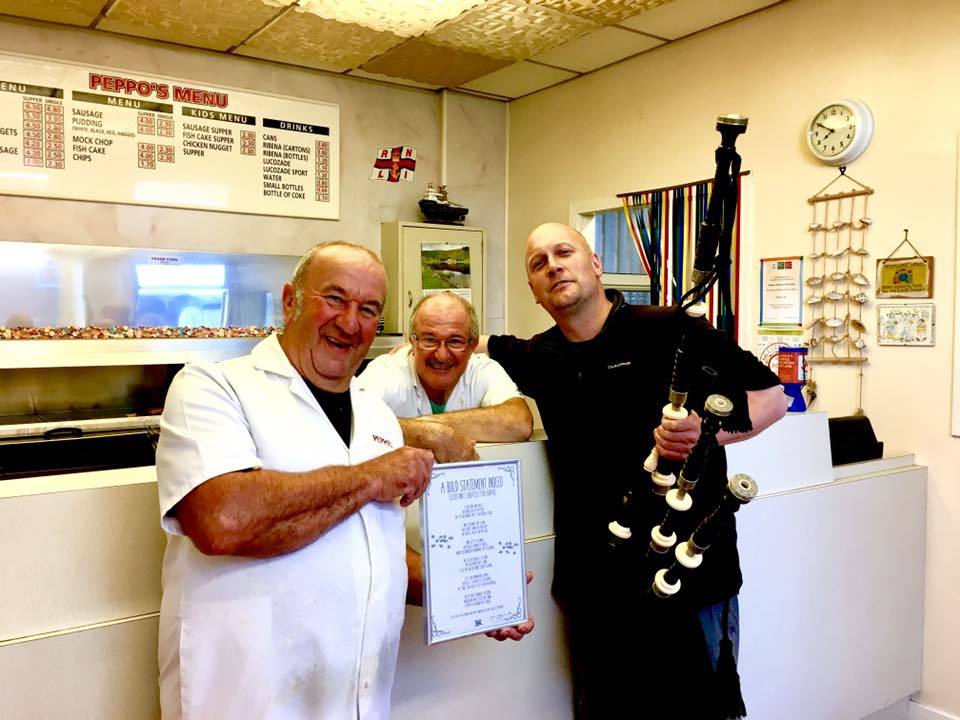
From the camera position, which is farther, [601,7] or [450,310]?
[601,7]

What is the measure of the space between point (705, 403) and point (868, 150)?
244cm

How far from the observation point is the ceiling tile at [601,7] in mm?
3521

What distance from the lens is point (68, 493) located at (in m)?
1.40

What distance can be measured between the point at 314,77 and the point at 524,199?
61.4 inches

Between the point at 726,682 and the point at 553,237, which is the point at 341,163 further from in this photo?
the point at 726,682

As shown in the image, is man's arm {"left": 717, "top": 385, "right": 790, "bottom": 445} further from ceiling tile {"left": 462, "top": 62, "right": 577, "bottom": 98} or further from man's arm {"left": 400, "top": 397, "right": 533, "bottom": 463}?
ceiling tile {"left": 462, "top": 62, "right": 577, "bottom": 98}

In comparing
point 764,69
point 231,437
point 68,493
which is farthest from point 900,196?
point 68,493

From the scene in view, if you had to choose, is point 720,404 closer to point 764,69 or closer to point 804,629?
point 804,629

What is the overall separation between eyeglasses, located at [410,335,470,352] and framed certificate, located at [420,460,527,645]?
79 centimetres

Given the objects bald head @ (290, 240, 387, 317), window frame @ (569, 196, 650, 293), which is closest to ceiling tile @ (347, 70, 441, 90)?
window frame @ (569, 196, 650, 293)

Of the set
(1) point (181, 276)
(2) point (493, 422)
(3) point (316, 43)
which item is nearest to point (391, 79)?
(3) point (316, 43)

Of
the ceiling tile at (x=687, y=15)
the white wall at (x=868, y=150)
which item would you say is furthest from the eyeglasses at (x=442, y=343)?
the ceiling tile at (x=687, y=15)

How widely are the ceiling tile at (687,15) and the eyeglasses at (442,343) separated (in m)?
2.26

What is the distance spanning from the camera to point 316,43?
410 cm
